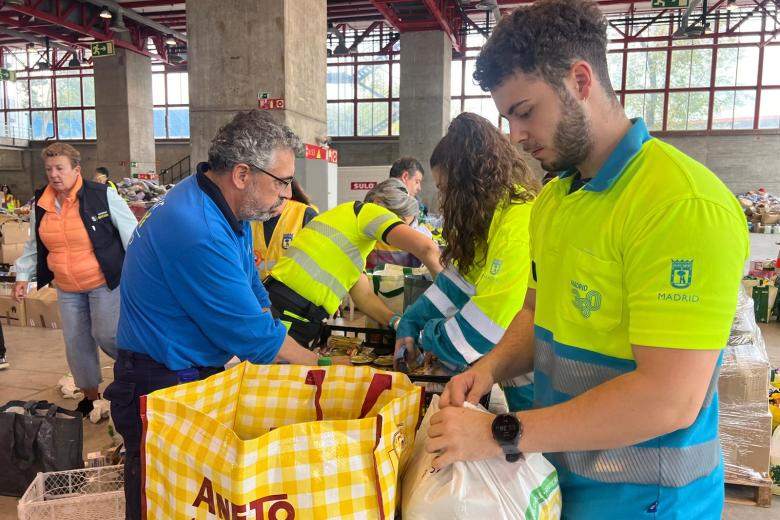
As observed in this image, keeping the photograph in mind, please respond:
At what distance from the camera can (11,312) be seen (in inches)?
247

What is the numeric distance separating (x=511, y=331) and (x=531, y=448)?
428 millimetres

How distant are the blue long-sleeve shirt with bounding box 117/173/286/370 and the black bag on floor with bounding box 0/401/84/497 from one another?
1.53 meters

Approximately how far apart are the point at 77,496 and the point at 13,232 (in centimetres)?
761

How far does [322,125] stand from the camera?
6953mm

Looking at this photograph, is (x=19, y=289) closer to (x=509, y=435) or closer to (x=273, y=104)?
(x=273, y=104)

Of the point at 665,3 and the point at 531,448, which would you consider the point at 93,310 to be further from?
the point at 665,3

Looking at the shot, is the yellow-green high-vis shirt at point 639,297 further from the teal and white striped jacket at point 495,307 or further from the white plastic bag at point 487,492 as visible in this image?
the teal and white striped jacket at point 495,307

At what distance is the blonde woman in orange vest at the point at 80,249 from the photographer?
3.60 meters

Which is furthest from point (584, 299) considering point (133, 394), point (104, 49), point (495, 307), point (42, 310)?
point (104, 49)

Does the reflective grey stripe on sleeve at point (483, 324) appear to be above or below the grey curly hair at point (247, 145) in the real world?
below

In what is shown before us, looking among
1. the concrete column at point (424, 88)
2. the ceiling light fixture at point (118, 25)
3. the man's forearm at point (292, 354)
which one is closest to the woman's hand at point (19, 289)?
the man's forearm at point (292, 354)

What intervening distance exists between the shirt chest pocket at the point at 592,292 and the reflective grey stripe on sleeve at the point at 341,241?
1588mm

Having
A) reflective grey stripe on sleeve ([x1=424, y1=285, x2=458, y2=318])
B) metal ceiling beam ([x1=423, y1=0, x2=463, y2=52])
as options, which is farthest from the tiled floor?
metal ceiling beam ([x1=423, y1=0, x2=463, y2=52])

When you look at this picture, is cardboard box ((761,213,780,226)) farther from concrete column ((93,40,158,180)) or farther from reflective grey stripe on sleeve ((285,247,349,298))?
concrete column ((93,40,158,180))
